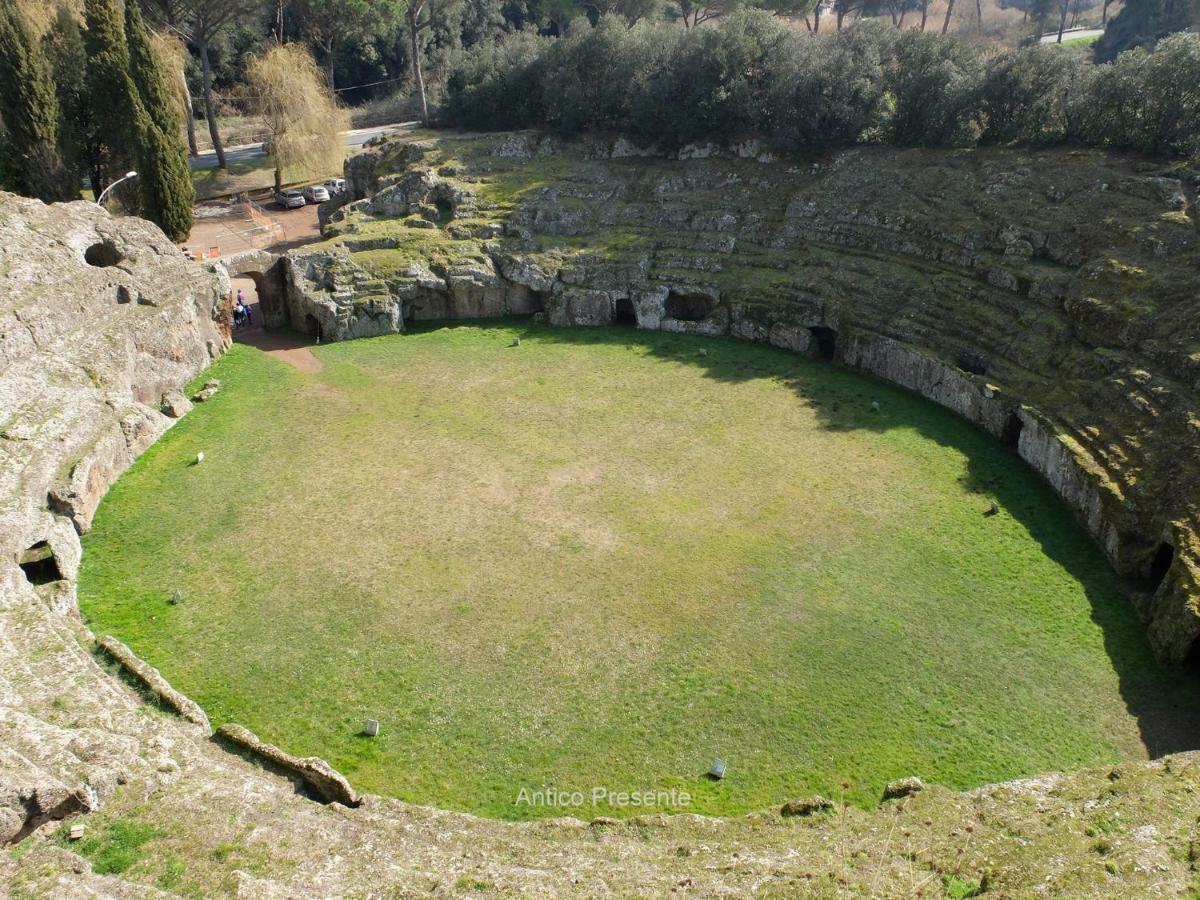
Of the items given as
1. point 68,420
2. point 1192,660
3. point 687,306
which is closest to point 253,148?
point 687,306

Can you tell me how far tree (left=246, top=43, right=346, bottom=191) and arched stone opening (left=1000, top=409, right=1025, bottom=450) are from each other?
3496 cm

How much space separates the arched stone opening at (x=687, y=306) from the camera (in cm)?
3067

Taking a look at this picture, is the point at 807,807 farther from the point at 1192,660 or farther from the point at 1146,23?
the point at 1146,23

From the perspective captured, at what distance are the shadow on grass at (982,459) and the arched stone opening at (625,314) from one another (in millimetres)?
594

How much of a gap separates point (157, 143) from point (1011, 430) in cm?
3104

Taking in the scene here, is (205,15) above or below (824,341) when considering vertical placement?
above

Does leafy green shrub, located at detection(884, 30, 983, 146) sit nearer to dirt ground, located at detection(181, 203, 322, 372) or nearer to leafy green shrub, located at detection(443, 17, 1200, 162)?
leafy green shrub, located at detection(443, 17, 1200, 162)

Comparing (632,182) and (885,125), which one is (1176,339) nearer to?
(885,125)

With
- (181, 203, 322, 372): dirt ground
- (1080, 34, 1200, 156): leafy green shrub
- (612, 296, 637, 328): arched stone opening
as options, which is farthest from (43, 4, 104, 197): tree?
(1080, 34, 1200, 156): leafy green shrub

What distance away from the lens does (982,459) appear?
2178cm

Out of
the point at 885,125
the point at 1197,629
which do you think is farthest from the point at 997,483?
the point at 885,125

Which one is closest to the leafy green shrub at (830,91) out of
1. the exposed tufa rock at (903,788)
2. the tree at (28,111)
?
the exposed tufa rock at (903,788)

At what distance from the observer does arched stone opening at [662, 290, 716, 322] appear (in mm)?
30672

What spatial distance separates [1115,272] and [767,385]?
32.7 feet
